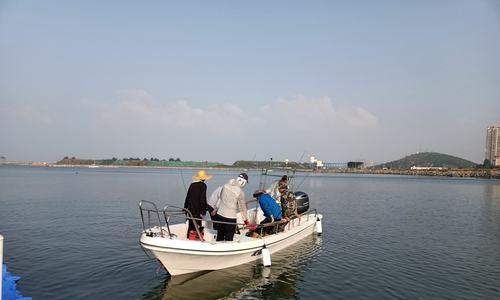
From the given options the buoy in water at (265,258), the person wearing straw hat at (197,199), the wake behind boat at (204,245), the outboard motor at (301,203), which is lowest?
the buoy in water at (265,258)

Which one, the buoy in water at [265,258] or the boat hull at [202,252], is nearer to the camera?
the boat hull at [202,252]

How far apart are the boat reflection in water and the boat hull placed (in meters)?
0.22

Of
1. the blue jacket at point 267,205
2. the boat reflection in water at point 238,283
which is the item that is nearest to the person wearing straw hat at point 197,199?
the boat reflection in water at point 238,283

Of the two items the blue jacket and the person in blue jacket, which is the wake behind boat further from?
the blue jacket

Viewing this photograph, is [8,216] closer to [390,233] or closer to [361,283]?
[361,283]

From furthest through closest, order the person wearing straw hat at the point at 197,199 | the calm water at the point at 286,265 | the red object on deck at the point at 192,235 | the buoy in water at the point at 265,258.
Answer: the buoy in water at the point at 265,258 < the red object on deck at the point at 192,235 < the person wearing straw hat at the point at 197,199 < the calm water at the point at 286,265

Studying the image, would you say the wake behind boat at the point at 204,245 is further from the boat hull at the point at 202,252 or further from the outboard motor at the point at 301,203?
the outboard motor at the point at 301,203

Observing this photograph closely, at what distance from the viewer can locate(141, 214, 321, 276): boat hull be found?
895 centimetres

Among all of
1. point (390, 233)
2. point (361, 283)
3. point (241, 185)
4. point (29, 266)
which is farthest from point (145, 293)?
point (390, 233)

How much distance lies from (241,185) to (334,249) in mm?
6202

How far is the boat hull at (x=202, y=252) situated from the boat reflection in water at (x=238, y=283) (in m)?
0.22

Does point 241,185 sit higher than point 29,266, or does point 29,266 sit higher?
point 241,185

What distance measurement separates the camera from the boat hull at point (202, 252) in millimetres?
8953

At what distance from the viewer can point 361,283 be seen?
10.4m
